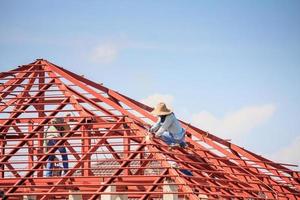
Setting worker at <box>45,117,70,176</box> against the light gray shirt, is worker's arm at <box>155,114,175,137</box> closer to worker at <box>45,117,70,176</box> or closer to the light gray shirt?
the light gray shirt

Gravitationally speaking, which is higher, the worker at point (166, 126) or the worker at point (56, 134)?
the worker at point (56, 134)

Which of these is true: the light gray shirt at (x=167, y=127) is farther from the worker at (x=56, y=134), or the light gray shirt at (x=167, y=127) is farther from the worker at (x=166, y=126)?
the worker at (x=56, y=134)

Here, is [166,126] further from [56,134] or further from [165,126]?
[56,134]

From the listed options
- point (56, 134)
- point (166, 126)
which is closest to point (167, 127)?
point (166, 126)

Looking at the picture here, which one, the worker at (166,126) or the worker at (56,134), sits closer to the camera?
the worker at (166,126)

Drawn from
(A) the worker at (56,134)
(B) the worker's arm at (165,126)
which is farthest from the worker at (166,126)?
(A) the worker at (56,134)

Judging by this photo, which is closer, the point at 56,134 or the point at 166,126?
the point at 166,126

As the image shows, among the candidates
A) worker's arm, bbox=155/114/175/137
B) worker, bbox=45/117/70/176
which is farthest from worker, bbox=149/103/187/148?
worker, bbox=45/117/70/176

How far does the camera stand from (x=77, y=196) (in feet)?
63.3

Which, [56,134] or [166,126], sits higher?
[56,134]

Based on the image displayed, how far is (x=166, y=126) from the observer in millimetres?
17453

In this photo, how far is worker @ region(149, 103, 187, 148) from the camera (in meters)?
17.4

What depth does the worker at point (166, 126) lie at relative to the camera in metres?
17.4

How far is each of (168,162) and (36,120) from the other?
5.94 metres
